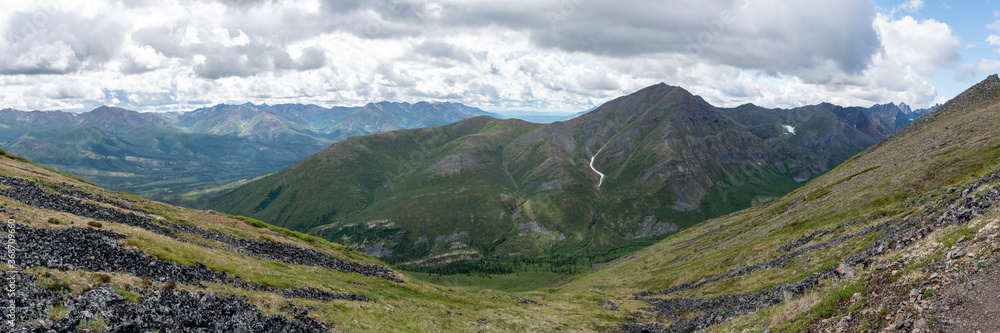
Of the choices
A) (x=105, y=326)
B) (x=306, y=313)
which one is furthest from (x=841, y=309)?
(x=105, y=326)

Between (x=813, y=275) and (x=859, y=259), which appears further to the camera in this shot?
(x=813, y=275)

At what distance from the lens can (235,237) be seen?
60.5 metres

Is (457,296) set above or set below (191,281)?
below

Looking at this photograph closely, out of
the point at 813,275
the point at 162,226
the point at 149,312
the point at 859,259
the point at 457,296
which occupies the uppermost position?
the point at 162,226

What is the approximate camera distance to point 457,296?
68625mm

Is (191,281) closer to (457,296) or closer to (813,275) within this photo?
(457,296)

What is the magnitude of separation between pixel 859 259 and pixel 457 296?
5577cm

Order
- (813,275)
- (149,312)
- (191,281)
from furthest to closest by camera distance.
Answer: (813,275), (191,281), (149,312)

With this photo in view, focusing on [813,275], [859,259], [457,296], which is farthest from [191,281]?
[859,259]

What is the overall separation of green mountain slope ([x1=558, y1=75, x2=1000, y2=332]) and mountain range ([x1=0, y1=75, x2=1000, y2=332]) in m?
0.19

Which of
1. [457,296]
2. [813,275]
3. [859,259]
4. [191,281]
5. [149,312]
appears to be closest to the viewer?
[149,312]

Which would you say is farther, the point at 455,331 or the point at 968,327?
the point at 455,331

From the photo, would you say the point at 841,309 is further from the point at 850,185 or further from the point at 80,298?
the point at 850,185

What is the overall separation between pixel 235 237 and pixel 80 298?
41.8 meters
